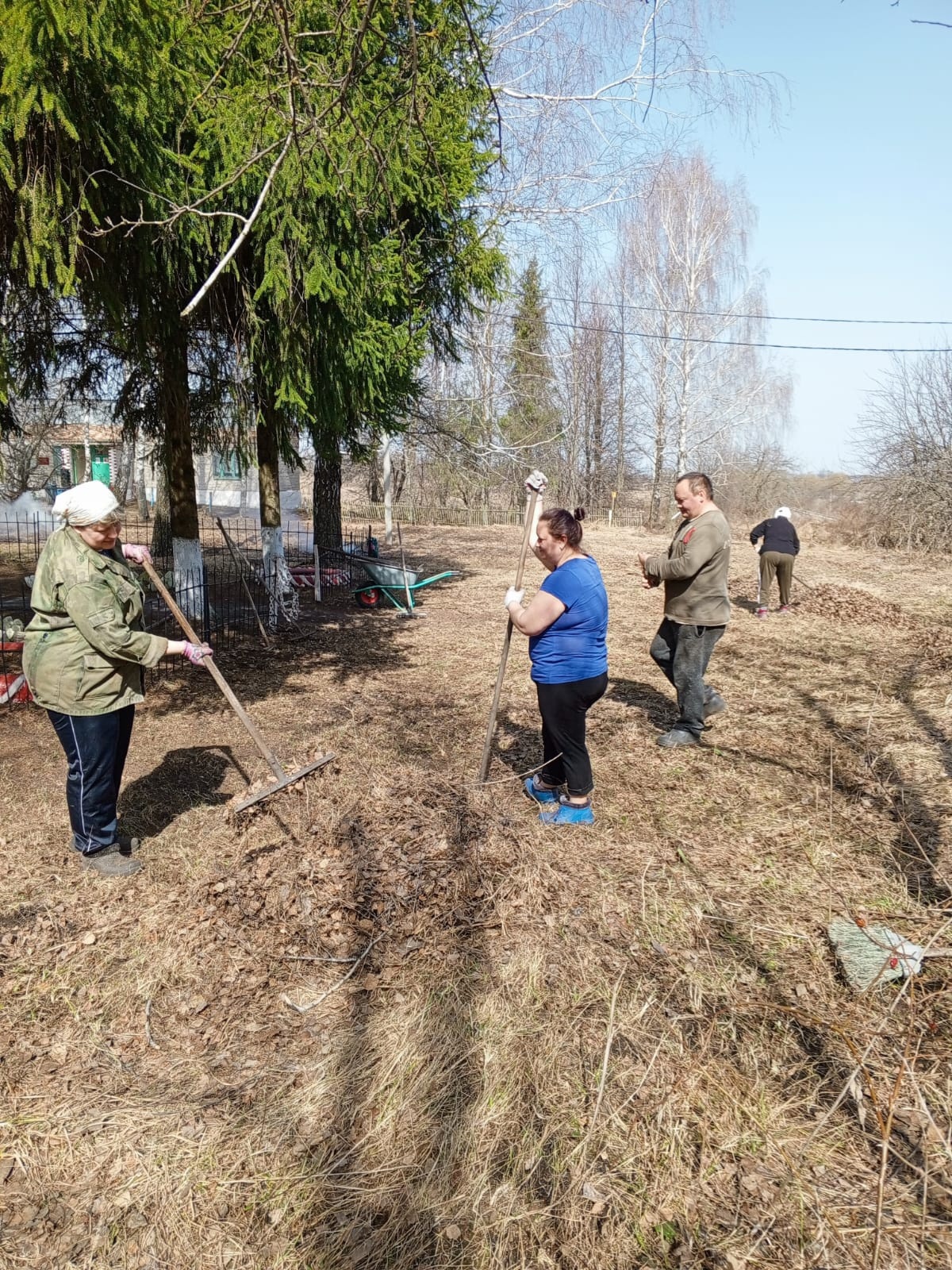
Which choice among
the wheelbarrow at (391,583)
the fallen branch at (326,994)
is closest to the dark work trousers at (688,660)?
the fallen branch at (326,994)

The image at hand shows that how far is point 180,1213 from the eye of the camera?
2326 mm

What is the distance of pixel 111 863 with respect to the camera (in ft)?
13.1

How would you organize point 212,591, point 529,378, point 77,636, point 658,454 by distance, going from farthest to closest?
point 658,454 < point 529,378 < point 212,591 < point 77,636

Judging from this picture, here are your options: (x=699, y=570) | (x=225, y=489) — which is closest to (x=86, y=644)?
(x=699, y=570)

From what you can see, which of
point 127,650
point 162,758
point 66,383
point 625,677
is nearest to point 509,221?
point 66,383

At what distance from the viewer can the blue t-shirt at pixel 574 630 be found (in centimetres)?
409

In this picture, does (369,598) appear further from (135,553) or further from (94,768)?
(94,768)

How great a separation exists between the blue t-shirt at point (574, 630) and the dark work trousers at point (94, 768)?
2.05m

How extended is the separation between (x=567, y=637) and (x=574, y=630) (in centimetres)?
5

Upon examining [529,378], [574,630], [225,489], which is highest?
[529,378]

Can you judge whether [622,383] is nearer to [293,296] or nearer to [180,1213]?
[293,296]

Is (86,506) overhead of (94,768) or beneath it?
overhead

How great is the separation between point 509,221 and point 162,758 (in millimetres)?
9018

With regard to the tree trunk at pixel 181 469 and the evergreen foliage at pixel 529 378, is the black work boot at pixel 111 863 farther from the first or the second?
the evergreen foliage at pixel 529 378
